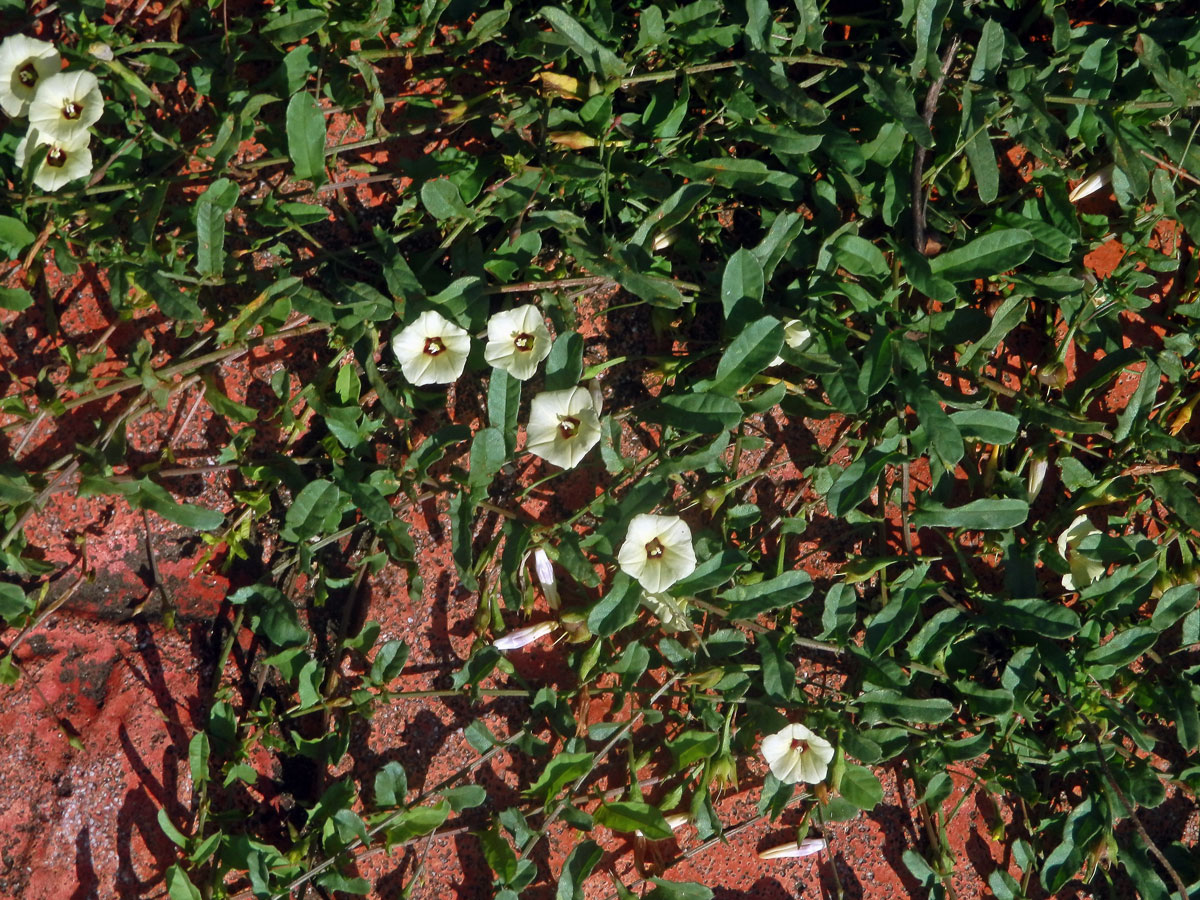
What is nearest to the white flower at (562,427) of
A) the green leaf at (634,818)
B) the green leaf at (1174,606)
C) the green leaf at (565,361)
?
the green leaf at (565,361)

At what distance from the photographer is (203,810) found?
7.13 feet

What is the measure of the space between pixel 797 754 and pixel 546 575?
678mm

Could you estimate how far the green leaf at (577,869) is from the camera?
211 centimetres

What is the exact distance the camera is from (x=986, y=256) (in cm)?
218

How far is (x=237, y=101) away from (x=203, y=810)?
1.59 meters

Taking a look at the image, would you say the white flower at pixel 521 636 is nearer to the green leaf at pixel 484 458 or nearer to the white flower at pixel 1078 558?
the green leaf at pixel 484 458

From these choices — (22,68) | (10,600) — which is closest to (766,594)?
(10,600)

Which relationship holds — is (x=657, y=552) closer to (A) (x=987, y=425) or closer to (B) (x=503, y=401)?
(B) (x=503, y=401)

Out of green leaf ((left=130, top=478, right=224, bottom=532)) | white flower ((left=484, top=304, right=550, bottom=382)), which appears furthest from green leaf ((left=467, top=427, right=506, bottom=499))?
green leaf ((left=130, top=478, right=224, bottom=532))

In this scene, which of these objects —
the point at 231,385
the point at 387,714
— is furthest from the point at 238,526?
the point at 387,714

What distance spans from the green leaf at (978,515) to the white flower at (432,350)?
1.07 m

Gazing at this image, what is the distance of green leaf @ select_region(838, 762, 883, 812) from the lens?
218cm

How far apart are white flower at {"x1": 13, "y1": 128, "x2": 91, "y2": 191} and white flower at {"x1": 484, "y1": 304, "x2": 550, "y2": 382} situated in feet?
3.03

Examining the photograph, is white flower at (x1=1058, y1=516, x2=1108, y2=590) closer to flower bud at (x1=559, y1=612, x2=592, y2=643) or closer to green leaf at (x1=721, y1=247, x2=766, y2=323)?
green leaf at (x1=721, y1=247, x2=766, y2=323)
